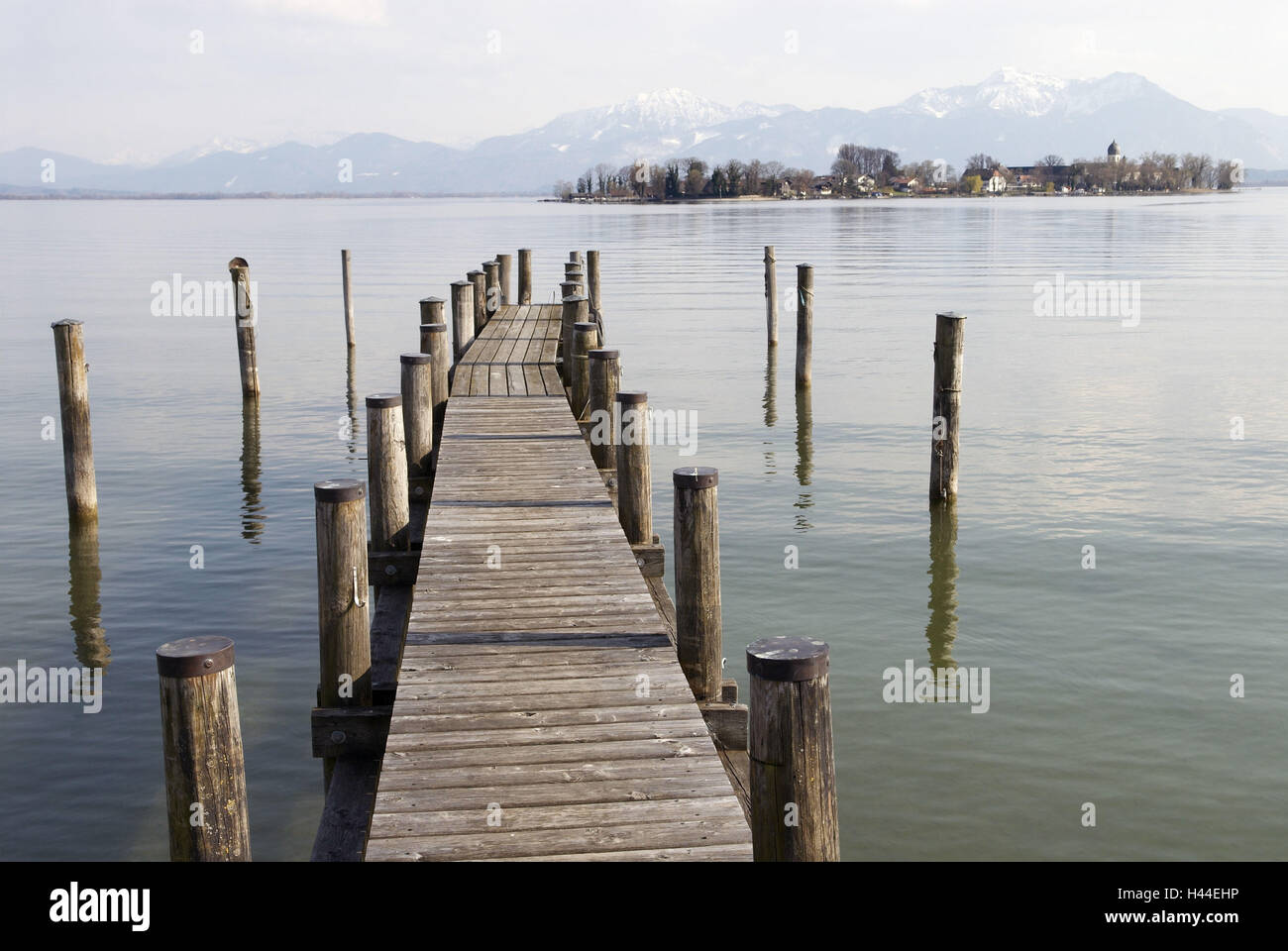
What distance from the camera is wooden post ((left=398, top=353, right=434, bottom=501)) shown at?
12.1 m

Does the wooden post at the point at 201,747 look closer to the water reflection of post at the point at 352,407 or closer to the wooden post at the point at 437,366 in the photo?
the wooden post at the point at 437,366

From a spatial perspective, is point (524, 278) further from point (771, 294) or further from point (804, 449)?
point (804, 449)

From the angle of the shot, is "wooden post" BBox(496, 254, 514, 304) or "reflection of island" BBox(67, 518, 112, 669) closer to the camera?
"reflection of island" BBox(67, 518, 112, 669)

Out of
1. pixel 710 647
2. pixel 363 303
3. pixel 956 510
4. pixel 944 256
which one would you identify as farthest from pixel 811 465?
pixel 944 256

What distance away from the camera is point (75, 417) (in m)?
14.7

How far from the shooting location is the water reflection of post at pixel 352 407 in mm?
21125

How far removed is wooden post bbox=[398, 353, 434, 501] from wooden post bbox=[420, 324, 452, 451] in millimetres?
192

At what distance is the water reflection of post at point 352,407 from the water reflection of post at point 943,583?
9.98 metres

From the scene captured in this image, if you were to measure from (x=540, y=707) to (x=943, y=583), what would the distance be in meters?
7.95

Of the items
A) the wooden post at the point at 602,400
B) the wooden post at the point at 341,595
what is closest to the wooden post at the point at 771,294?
the wooden post at the point at 602,400

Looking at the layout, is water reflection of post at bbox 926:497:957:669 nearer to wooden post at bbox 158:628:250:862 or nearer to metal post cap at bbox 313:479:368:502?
metal post cap at bbox 313:479:368:502

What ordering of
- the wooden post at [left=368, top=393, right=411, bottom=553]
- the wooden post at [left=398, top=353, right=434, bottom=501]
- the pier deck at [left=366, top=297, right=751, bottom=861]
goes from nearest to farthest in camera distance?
the pier deck at [left=366, top=297, right=751, bottom=861], the wooden post at [left=368, top=393, right=411, bottom=553], the wooden post at [left=398, top=353, right=434, bottom=501]

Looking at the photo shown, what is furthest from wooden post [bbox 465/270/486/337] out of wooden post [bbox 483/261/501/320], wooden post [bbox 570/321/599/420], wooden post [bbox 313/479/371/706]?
wooden post [bbox 313/479/371/706]
